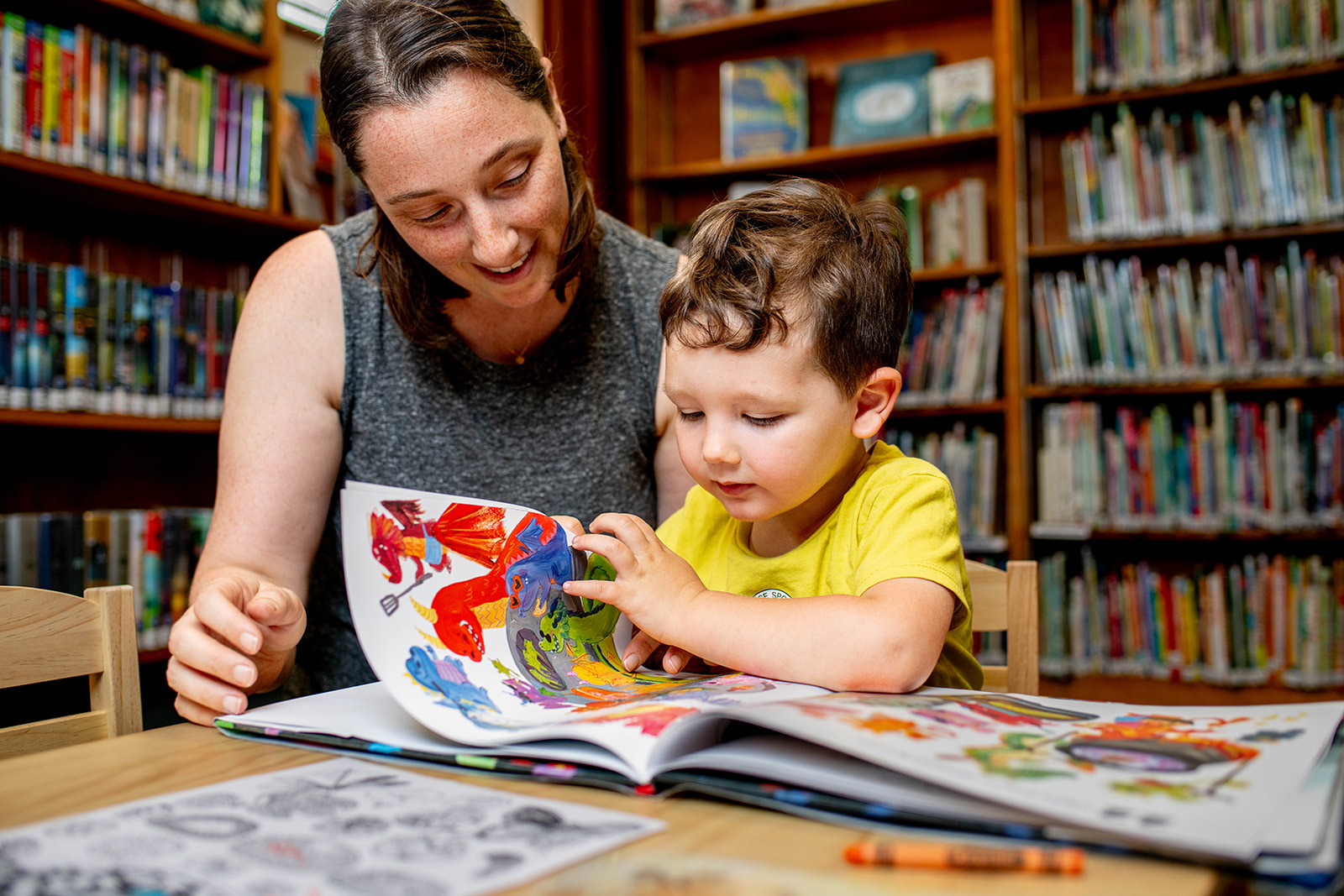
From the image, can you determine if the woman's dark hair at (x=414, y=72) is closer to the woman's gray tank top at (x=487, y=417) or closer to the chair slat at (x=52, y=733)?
the woman's gray tank top at (x=487, y=417)

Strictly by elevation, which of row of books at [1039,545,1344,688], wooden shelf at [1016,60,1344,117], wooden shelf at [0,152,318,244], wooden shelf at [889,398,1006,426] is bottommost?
row of books at [1039,545,1344,688]

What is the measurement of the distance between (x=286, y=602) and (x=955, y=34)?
297cm

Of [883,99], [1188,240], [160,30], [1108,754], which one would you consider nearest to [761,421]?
[1108,754]

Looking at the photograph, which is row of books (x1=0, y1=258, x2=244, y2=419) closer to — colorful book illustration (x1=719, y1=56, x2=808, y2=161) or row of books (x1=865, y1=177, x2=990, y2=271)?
colorful book illustration (x1=719, y1=56, x2=808, y2=161)

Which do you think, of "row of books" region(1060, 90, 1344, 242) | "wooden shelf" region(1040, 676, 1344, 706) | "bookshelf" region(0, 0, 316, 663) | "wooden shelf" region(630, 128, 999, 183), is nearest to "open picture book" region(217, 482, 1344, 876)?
"bookshelf" region(0, 0, 316, 663)

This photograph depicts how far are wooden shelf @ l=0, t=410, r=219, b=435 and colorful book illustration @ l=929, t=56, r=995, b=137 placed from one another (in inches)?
87.0

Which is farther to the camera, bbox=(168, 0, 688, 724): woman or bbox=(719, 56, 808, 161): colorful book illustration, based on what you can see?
bbox=(719, 56, 808, 161): colorful book illustration

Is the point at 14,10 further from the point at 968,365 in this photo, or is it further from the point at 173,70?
the point at 968,365

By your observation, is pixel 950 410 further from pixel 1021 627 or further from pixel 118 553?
pixel 118 553

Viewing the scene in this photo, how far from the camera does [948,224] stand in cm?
305

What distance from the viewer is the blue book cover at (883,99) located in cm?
310

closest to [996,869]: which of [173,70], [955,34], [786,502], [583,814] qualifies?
[583,814]

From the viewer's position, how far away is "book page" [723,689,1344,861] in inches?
17.7

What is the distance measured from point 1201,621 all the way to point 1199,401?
2.01 ft
